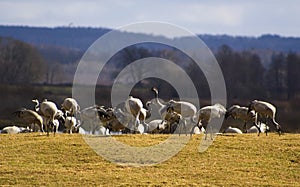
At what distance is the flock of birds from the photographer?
85.3 ft

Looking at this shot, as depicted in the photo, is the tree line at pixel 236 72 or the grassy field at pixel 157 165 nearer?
the grassy field at pixel 157 165

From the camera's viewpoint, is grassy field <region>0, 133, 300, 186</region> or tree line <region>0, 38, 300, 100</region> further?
tree line <region>0, 38, 300, 100</region>

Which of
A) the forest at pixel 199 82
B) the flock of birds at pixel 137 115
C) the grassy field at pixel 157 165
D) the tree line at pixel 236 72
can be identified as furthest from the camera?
the tree line at pixel 236 72

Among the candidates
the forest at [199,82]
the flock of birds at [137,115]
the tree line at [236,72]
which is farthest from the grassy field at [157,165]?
the tree line at [236,72]

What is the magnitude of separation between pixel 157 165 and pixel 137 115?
20.3 feet

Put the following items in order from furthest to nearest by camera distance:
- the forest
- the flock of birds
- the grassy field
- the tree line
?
1. the tree line
2. the forest
3. the flock of birds
4. the grassy field

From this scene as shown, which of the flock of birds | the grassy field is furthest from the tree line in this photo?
the grassy field

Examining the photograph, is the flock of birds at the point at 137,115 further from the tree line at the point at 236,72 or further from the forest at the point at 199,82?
the tree line at the point at 236,72

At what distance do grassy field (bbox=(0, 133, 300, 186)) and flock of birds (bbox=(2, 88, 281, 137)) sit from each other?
185cm

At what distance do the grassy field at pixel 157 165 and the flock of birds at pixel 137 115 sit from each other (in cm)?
185

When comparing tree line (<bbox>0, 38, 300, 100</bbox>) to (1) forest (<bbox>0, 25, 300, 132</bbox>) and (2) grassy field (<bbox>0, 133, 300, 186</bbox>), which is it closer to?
(1) forest (<bbox>0, 25, 300, 132</bbox>)

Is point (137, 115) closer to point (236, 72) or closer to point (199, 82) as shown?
point (199, 82)

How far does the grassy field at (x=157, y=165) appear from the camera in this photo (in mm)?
18844

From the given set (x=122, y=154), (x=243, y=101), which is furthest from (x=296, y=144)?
(x=243, y=101)
